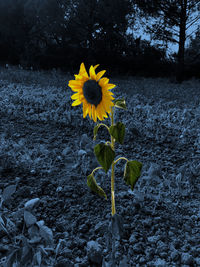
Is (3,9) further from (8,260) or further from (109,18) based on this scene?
(8,260)

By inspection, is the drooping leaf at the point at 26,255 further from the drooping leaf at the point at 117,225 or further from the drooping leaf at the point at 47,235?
the drooping leaf at the point at 117,225

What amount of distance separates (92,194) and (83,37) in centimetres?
929

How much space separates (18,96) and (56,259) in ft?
13.7

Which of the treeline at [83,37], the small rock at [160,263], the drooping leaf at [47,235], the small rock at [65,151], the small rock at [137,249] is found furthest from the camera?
the treeline at [83,37]

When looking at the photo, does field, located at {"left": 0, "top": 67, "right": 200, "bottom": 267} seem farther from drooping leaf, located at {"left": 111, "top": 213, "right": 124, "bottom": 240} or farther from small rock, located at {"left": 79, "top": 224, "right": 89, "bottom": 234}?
drooping leaf, located at {"left": 111, "top": 213, "right": 124, "bottom": 240}

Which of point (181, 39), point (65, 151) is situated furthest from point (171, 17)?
point (65, 151)

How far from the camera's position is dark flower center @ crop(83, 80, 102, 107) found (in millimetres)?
1177

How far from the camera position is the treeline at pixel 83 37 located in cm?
1009

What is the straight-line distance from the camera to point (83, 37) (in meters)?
10.4

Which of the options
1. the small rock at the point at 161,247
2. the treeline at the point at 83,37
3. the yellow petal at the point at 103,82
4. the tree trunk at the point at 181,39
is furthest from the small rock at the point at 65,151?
the tree trunk at the point at 181,39

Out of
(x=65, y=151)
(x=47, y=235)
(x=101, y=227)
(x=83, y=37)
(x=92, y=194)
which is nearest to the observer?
(x=47, y=235)

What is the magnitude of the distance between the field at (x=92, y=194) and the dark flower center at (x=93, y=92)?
25.6 inches

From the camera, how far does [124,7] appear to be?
9844 millimetres

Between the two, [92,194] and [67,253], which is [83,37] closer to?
[92,194]
